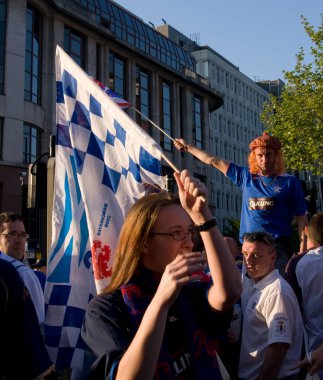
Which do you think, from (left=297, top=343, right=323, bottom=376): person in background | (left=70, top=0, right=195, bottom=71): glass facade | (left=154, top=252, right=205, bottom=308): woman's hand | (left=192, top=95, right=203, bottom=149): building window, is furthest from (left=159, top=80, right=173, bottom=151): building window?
(left=154, top=252, right=205, bottom=308): woman's hand

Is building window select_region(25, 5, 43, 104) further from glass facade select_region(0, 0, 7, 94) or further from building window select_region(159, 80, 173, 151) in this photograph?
building window select_region(159, 80, 173, 151)

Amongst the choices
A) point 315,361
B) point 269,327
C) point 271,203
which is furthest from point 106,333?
point 271,203

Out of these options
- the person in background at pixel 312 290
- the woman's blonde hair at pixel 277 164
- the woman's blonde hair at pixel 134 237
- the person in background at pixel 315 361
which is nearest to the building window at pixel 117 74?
the woman's blonde hair at pixel 277 164

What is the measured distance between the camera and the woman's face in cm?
238

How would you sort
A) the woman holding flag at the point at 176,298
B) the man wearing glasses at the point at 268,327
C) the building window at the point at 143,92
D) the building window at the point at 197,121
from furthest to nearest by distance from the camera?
the building window at the point at 197,121 → the building window at the point at 143,92 → the man wearing glasses at the point at 268,327 → the woman holding flag at the point at 176,298

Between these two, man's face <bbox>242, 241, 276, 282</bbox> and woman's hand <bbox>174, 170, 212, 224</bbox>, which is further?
A: man's face <bbox>242, 241, 276, 282</bbox>

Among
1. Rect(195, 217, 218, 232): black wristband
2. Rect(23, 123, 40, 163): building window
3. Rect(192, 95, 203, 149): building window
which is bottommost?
Rect(195, 217, 218, 232): black wristband

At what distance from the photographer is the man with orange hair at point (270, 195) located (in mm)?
4855

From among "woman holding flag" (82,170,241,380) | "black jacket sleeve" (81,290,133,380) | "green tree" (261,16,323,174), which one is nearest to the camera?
"black jacket sleeve" (81,290,133,380)

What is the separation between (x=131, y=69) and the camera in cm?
4150

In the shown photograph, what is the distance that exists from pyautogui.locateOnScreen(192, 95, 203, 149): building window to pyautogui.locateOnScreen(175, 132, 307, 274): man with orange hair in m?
42.6

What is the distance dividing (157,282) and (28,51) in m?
31.6

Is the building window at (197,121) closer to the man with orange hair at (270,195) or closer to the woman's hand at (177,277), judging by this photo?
the man with orange hair at (270,195)

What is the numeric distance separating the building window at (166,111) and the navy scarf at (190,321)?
41.5m
